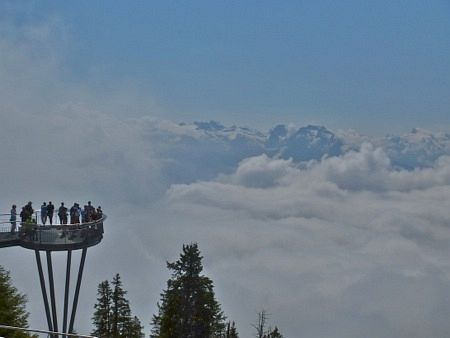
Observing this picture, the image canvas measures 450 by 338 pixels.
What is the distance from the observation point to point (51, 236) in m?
45.2

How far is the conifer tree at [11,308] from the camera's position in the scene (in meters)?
52.6

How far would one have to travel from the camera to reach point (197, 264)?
212 feet

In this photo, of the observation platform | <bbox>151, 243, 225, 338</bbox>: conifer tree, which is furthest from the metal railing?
<bbox>151, 243, 225, 338</bbox>: conifer tree

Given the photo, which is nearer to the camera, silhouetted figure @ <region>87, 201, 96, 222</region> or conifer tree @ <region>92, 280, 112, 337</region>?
silhouetted figure @ <region>87, 201, 96, 222</region>

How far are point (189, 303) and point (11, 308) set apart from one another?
16.0 metres

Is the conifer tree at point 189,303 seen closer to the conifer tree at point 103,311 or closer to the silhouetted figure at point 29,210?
the conifer tree at point 103,311

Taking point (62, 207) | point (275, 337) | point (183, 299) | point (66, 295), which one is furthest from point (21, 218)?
point (275, 337)

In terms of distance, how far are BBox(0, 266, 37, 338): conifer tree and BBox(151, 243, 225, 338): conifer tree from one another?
13.1m

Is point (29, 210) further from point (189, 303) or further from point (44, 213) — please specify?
point (189, 303)

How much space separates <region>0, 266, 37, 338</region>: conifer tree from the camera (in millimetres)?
52572

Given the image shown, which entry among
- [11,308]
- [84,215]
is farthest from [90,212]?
[11,308]

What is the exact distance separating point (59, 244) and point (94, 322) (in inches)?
1099

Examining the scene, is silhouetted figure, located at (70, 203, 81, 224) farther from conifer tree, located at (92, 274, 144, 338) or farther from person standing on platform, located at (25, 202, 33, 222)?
conifer tree, located at (92, 274, 144, 338)

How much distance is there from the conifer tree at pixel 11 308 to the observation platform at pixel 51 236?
733 centimetres
